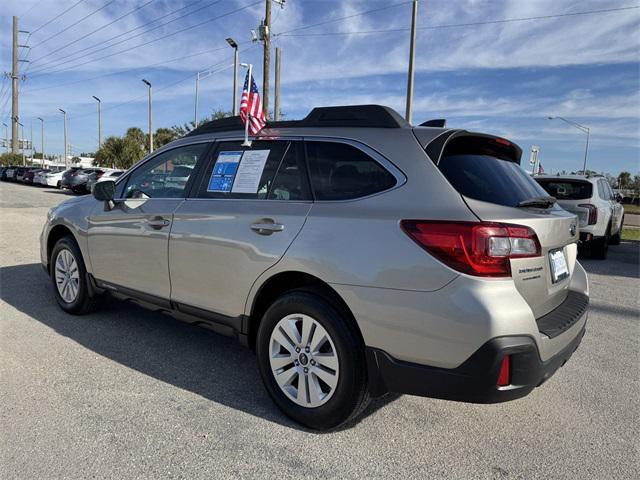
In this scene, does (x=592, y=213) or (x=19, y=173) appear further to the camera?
(x=19, y=173)

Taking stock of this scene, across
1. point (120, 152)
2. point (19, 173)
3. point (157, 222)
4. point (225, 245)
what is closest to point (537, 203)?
point (225, 245)

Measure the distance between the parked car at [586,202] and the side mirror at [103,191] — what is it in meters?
7.81

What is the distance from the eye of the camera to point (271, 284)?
3131mm

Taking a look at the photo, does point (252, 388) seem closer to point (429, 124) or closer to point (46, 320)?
point (429, 124)

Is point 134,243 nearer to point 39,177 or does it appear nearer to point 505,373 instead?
point 505,373

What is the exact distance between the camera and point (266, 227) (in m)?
3.06

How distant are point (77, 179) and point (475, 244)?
97.9 ft

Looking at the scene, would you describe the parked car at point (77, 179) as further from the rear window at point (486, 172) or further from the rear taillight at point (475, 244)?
the rear taillight at point (475, 244)

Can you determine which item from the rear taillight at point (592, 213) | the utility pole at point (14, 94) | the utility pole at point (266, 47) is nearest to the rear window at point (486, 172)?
the rear taillight at point (592, 213)

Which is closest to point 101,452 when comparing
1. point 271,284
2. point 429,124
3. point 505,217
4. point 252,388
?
point 252,388

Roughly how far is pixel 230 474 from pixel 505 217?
1853mm

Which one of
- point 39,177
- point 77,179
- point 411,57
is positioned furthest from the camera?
point 39,177

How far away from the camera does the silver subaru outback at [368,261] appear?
2391mm

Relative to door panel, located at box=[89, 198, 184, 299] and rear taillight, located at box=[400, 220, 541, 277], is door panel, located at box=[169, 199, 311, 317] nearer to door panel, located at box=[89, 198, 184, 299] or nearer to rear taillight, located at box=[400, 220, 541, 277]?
door panel, located at box=[89, 198, 184, 299]
